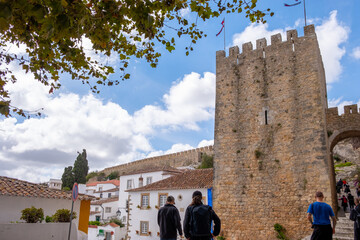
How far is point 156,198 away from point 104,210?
51.0 feet

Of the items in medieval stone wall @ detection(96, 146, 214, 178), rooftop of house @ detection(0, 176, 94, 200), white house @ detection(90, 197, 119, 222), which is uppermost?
medieval stone wall @ detection(96, 146, 214, 178)

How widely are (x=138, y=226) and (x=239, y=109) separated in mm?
16834

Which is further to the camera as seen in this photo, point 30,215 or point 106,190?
point 106,190

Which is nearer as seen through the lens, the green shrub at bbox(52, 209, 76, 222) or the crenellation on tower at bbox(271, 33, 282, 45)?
the green shrub at bbox(52, 209, 76, 222)

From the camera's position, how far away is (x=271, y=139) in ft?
45.6

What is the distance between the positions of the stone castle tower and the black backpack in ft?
28.4

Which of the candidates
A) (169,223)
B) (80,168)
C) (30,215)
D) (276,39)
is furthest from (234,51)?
(80,168)

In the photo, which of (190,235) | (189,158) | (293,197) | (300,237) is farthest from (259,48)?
(189,158)

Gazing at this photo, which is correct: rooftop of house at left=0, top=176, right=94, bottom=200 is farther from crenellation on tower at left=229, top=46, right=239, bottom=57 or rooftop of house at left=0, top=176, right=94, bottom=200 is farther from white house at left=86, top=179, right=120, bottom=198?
white house at left=86, top=179, right=120, bottom=198

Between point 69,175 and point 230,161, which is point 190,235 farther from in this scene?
point 69,175

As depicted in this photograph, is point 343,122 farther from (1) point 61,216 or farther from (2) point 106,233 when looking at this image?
(2) point 106,233

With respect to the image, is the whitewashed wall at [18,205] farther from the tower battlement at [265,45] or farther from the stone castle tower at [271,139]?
the tower battlement at [265,45]

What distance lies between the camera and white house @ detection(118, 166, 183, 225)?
1351 inches

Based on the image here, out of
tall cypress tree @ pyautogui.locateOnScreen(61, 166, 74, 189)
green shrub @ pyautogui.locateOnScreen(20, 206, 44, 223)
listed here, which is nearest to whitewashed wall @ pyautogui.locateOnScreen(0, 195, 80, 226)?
green shrub @ pyautogui.locateOnScreen(20, 206, 44, 223)
